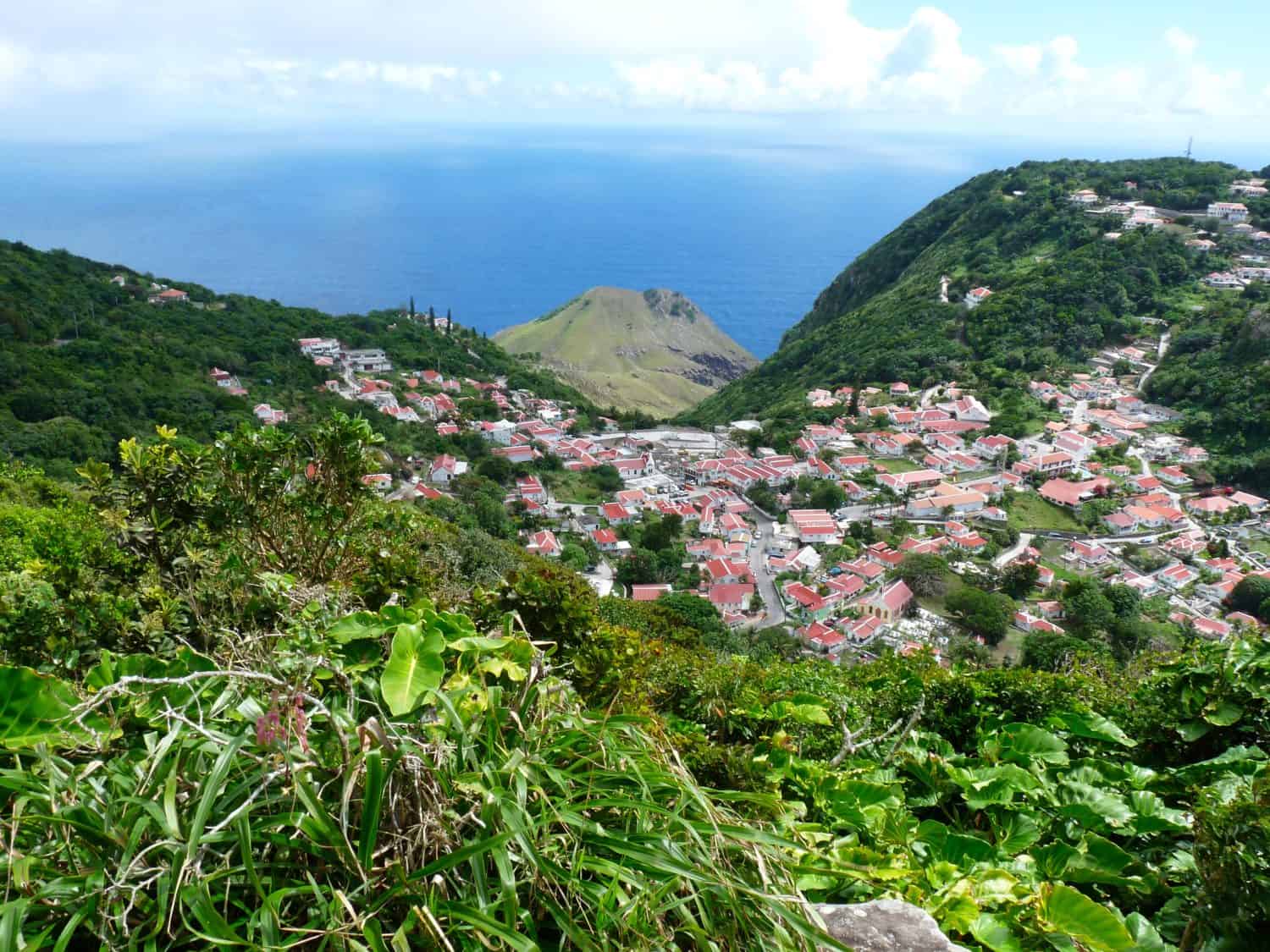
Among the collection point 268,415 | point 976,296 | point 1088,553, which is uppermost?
point 976,296

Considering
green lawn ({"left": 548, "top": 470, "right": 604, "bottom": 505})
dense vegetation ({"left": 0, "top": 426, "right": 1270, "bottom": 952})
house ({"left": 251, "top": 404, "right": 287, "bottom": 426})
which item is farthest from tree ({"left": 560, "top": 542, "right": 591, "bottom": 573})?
dense vegetation ({"left": 0, "top": 426, "right": 1270, "bottom": 952})

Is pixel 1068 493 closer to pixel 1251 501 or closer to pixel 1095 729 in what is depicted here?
pixel 1251 501

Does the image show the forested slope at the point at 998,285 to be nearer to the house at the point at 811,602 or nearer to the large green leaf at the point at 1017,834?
the house at the point at 811,602

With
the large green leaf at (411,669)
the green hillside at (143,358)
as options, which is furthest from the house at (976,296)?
the large green leaf at (411,669)

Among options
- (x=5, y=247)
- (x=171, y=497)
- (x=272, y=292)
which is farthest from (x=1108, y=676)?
(x=272, y=292)

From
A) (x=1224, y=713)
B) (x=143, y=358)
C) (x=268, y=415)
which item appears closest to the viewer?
(x=1224, y=713)

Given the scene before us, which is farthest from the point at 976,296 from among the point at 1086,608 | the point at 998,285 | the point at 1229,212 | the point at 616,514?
the point at 1086,608

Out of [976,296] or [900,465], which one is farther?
[976,296]
